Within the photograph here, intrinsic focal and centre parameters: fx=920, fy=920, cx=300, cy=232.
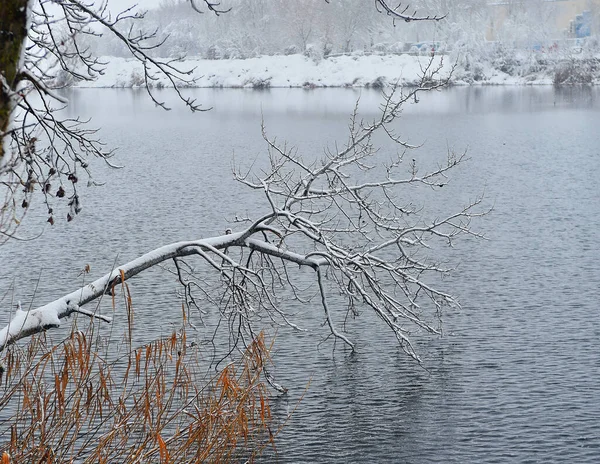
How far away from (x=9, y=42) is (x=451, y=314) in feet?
32.5

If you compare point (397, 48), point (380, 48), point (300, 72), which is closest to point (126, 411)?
point (300, 72)

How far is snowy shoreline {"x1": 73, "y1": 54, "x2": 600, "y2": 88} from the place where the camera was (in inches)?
2694

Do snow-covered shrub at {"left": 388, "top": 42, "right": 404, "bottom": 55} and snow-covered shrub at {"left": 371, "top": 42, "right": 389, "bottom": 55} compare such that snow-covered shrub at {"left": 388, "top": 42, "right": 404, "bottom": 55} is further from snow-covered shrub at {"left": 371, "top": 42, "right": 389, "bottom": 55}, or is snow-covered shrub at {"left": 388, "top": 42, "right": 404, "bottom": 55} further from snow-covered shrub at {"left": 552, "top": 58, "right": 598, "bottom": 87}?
snow-covered shrub at {"left": 552, "top": 58, "right": 598, "bottom": 87}

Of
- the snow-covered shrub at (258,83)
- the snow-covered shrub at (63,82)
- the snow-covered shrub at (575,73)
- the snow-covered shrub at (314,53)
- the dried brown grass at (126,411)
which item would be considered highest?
the snow-covered shrub at (314,53)

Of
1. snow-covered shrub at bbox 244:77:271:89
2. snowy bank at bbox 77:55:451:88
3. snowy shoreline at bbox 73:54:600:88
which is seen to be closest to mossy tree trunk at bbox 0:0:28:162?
snowy shoreline at bbox 73:54:600:88

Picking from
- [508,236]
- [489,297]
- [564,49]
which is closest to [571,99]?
[564,49]

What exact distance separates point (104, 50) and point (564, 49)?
65348 millimetres

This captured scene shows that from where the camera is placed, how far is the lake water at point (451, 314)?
9.68m

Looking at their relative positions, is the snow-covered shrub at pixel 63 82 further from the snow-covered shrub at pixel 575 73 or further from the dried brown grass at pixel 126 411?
the snow-covered shrub at pixel 575 73

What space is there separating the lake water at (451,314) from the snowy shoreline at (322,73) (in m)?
36.6

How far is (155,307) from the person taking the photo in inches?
535

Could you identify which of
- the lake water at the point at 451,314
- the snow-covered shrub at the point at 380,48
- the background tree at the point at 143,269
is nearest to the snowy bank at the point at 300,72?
the snow-covered shrub at the point at 380,48

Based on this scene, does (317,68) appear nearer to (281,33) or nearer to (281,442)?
(281,33)

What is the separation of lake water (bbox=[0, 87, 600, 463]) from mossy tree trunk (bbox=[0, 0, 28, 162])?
568 cm
